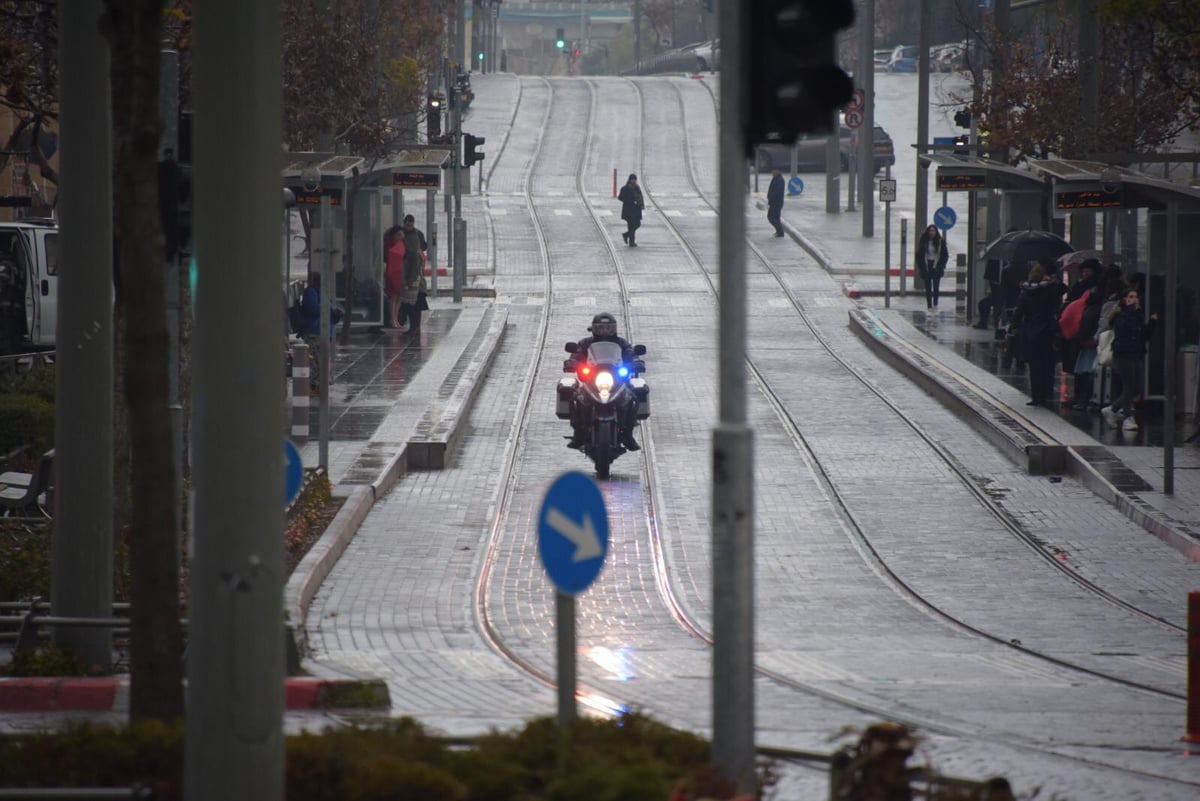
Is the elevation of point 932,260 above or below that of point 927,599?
above

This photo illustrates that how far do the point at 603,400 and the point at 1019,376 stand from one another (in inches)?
375

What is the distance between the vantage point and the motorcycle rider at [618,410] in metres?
18.4

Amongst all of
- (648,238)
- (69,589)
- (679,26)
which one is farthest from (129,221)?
(679,26)

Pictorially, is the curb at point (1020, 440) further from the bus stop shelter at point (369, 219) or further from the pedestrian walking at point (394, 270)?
the bus stop shelter at point (369, 219)

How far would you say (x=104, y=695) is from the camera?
962 centimetres

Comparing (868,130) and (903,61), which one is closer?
(868,130)

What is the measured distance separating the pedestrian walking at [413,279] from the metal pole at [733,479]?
79.4 ft

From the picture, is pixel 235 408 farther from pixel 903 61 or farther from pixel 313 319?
pixel 903 61

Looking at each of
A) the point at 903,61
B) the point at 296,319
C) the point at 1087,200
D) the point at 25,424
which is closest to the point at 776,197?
the point at 296,319

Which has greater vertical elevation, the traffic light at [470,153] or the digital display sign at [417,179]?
the traffic light at [470,153]


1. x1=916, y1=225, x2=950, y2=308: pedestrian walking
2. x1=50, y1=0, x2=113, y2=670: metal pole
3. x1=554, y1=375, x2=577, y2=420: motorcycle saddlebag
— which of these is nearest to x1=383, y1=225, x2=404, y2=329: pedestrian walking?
x1=916, y1=225, x2=950, y2=308: pedestrian walking

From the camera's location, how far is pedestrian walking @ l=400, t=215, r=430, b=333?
3031 centimetres

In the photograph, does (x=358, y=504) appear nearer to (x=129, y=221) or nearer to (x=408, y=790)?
(x=129, y=221)

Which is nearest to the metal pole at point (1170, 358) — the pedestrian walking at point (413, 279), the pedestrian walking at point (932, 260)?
the pedestrian walking at point (413, 279)
